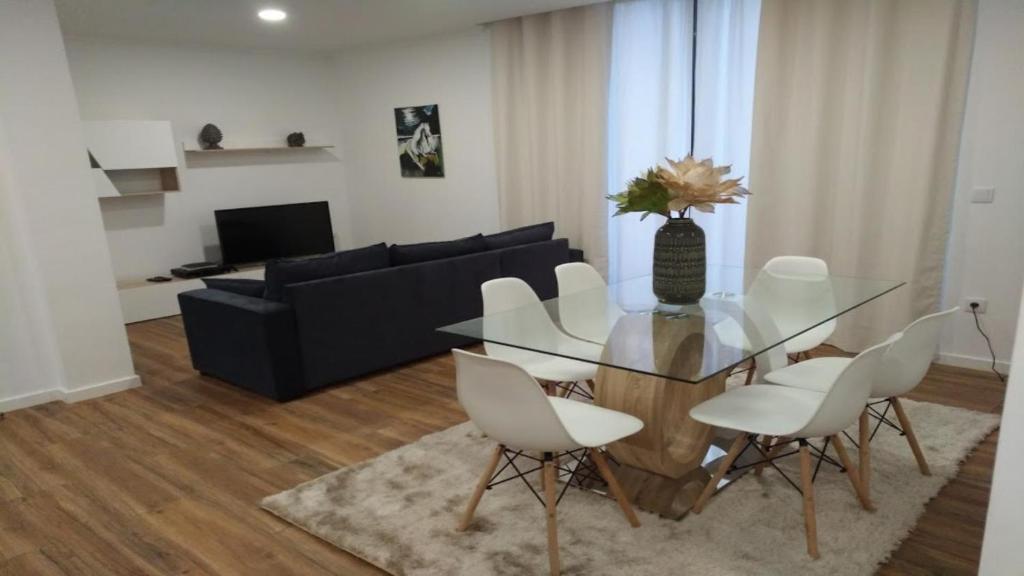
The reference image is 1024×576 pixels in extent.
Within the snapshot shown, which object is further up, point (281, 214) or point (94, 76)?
point (94, 76)

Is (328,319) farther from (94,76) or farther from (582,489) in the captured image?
(94,76)

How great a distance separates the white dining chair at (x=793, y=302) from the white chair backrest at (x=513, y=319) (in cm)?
69

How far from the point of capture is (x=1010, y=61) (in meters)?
3.45

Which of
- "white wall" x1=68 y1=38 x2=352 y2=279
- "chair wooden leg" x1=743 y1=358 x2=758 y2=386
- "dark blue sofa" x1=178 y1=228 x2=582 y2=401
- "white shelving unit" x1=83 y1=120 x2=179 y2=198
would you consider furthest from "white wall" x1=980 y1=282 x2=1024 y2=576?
"white wall" x1=68 y1=38 x2=352 y2=279

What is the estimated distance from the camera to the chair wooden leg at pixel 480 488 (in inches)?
90.1

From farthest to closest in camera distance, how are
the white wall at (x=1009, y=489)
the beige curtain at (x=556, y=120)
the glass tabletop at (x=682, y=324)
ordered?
the beige curtain at (x=556, y=120)
the glass tabletop at (x=682, y=324)
the white wall at (x=1009, y=489)

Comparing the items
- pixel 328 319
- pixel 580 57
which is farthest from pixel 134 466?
pixel 580 57

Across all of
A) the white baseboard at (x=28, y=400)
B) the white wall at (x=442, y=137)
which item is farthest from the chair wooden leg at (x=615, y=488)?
the white wall at (x=442, y=137)

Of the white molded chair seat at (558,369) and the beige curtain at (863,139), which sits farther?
the beige curtain at (863,139)

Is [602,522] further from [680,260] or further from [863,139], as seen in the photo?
[863,139]

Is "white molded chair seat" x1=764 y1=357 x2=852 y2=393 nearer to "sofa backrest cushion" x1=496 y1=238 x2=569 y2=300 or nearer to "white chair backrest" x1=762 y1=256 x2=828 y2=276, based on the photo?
"white chair backrest" x1=762 y1=256 x2=828 y2=276

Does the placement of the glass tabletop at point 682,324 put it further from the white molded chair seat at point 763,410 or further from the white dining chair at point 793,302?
the white molded chair seat at point 763,410

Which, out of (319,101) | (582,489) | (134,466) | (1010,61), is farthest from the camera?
(319,101)

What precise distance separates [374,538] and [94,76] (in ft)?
18.0
